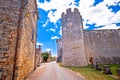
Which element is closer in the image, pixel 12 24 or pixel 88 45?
pixel 12 24

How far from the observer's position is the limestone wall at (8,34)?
16.9 ft

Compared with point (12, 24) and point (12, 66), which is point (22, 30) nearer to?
point (12, 24)

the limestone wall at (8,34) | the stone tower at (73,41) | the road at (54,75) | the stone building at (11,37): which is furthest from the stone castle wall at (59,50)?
the limestone wall at (8,34)

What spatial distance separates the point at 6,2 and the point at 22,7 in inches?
33.5

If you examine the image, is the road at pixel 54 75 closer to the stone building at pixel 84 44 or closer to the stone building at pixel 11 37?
the stone building at pixel 11 37

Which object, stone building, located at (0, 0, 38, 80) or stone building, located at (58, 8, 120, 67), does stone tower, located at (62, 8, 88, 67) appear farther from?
stone building, located at (0, 0, 38, 80)

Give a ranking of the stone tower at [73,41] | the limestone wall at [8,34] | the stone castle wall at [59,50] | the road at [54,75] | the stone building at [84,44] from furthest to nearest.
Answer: the stone castle wall at [59,50] < the stone building at [84,44] < the stone tower at [73,41] < the road at [54,75] < the limestone wall at [8,34]

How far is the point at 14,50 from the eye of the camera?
5.50 metres

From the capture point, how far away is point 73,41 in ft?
66.3

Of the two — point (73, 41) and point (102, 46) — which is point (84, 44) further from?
point (102, 46)

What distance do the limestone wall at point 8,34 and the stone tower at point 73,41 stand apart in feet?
49.4

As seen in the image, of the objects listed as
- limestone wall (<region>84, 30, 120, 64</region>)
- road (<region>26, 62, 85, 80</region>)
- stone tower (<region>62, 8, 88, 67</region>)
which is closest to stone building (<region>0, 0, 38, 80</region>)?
road (<region>26, 62, 85, 80</region>)

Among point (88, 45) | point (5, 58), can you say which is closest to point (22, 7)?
point (5, 58)

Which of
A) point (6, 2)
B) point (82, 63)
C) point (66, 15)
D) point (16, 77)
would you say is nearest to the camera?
point (16, 77)
